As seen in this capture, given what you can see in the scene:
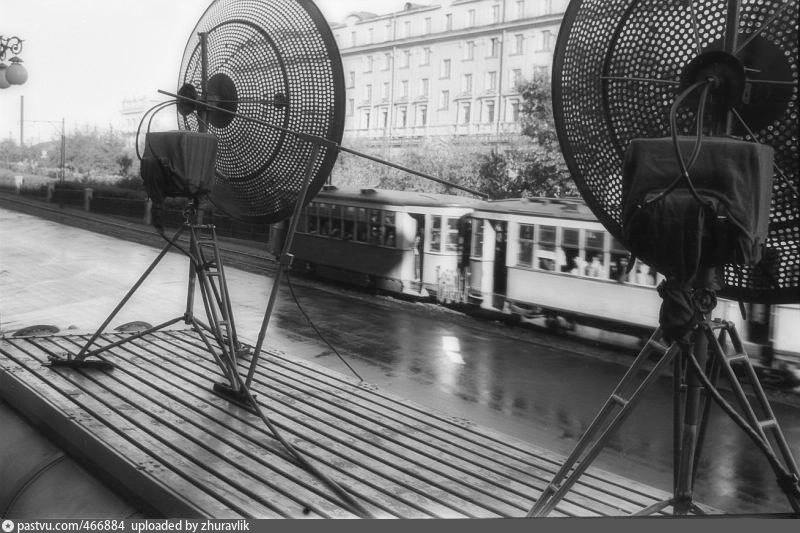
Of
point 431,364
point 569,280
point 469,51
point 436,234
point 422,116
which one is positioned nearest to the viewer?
point 431,364

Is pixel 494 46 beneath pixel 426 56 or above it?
above

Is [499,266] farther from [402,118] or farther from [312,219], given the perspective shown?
[402,118]

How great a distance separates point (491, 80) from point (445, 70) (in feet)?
7.21

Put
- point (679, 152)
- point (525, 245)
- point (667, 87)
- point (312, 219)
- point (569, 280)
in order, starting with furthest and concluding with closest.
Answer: point (312, 219) < point (525, 245) < point (569, 280) < point (667, 87) < point (679, 152)

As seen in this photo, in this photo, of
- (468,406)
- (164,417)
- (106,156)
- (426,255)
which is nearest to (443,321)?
(426,255)

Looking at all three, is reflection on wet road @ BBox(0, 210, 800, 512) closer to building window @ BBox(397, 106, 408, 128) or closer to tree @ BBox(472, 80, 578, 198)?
tree @ BBox(472, 80, 578, 198)

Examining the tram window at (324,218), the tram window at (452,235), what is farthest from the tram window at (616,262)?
the tram window at (324,218)

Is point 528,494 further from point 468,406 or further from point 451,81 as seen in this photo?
point 451,81

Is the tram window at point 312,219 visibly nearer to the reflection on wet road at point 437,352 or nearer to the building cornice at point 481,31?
the reflection on wet road at point 437,352

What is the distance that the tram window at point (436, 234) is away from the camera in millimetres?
15637

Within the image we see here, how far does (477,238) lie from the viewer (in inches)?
579

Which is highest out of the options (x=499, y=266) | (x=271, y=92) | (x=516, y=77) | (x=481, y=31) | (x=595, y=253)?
Result: (x=481, y=31)

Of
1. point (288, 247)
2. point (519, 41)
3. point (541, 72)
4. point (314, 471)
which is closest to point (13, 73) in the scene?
point (288, 247)

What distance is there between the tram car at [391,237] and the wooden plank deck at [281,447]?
11380 millimetres
